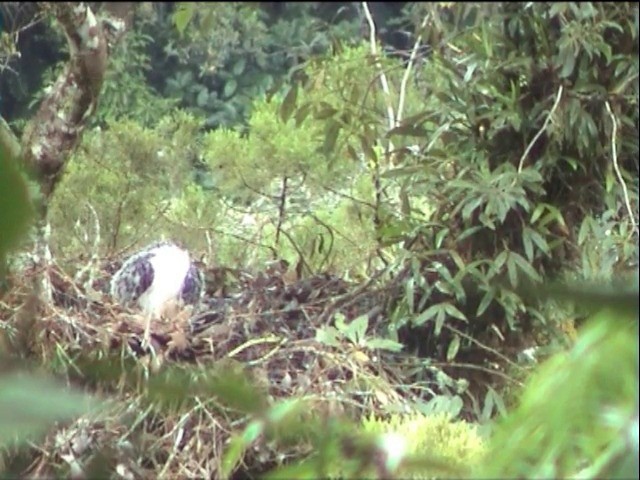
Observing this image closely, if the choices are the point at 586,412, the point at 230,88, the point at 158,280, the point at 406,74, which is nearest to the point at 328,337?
the point at 158,280

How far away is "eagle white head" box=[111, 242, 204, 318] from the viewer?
129cm

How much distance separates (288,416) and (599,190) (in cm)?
107

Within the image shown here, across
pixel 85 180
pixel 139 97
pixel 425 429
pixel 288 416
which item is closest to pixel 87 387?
pixel 288 416

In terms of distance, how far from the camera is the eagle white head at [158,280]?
1.29m

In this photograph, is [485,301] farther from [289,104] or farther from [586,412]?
[586,412]

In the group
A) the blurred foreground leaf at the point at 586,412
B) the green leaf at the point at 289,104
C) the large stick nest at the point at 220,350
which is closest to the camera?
the blurred foreground leaf at the point at 586,412

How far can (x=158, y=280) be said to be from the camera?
132 centimetres

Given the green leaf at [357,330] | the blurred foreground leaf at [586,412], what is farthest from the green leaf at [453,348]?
the blurred foreground leaf at [586,412]

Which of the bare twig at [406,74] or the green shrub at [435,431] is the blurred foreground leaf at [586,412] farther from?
the bare twig at [406,74]

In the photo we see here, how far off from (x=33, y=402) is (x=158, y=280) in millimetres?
1101

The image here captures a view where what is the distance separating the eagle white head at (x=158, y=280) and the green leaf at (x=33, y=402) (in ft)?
3.31

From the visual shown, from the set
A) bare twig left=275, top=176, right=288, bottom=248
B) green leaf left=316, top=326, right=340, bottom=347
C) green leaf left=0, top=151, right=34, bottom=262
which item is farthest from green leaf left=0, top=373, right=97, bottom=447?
bare twig left=275, top=176, right=288, bottom=248

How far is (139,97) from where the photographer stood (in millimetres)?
1980

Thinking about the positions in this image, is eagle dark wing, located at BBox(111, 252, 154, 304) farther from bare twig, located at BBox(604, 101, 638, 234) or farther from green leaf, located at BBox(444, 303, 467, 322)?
bare twig, located at BBox(604, 101, 638, 234)
